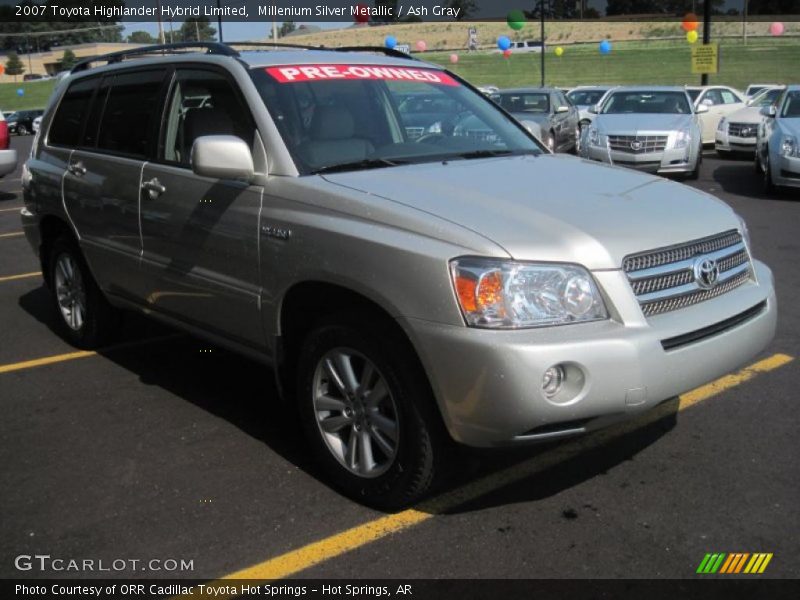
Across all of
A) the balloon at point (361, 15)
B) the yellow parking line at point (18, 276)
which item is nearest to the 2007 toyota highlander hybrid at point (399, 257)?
the yellow parking line at point (18, 276)

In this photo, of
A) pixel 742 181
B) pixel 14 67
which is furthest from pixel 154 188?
pixel 14 67

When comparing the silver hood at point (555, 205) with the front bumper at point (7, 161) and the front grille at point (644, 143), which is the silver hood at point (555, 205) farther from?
the front bumper at point (7, 161)

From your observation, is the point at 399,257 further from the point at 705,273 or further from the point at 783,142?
the point at 783,142

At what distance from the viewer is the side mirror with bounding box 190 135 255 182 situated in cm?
373

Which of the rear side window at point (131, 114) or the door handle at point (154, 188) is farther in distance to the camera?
the rear side window at point (131, 114)

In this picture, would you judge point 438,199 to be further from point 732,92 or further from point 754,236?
point 732,92

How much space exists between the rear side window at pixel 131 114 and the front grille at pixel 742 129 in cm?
1456

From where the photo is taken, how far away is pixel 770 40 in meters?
61.0

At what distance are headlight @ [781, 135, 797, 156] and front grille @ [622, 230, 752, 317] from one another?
28.9 ft

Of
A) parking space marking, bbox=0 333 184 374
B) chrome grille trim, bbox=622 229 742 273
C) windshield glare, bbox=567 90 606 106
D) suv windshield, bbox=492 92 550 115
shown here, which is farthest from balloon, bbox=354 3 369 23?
chrome grille trim, bbox=622 229 742 273

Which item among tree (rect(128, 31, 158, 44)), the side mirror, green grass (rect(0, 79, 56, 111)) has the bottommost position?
the side mirror

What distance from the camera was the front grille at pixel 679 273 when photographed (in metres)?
3.25

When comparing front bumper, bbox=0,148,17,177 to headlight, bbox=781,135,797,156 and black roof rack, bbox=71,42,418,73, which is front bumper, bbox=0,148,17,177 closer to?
black roof rack, bbox=71,42,418,73

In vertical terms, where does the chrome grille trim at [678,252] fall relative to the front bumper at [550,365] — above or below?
above
